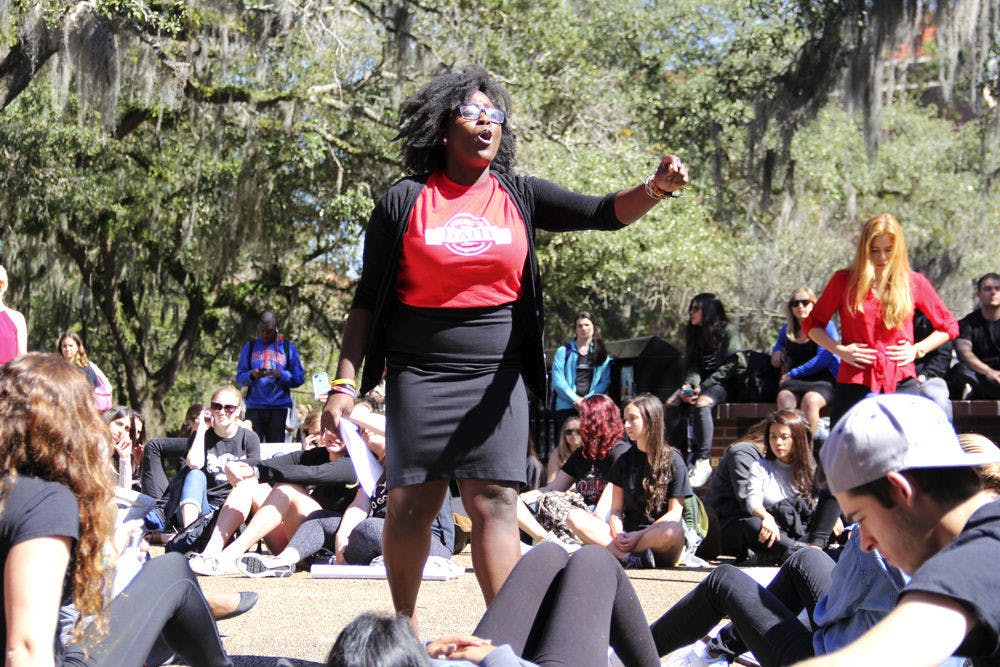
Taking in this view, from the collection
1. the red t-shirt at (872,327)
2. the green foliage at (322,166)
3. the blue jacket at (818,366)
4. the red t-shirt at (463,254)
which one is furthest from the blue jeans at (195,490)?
the green foliage at (322,166)

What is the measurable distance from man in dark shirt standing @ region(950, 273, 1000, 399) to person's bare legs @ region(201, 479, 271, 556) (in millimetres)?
5125

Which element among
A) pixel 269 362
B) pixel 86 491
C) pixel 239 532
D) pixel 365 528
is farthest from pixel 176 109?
pixel 86 491

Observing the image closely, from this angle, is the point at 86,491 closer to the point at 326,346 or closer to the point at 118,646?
the point at 118,646

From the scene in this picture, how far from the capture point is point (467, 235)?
3.67m

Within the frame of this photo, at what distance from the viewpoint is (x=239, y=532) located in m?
8.13

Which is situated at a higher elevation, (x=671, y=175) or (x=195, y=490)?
(x=671, y=175)

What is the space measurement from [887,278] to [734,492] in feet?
6.30

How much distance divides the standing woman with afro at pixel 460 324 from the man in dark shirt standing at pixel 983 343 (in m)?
5.77

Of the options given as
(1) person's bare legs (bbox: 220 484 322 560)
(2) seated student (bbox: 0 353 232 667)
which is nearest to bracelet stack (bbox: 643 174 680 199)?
(2) seated student (bbox: 0 353 232 667)

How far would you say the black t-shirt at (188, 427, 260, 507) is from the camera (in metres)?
8.73

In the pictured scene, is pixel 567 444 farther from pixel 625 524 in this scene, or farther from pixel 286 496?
pixel 286 496

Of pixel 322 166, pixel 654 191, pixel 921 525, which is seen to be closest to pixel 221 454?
pixel 654 191

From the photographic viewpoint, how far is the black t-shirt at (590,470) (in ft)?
26.2

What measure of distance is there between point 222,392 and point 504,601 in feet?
21.0
